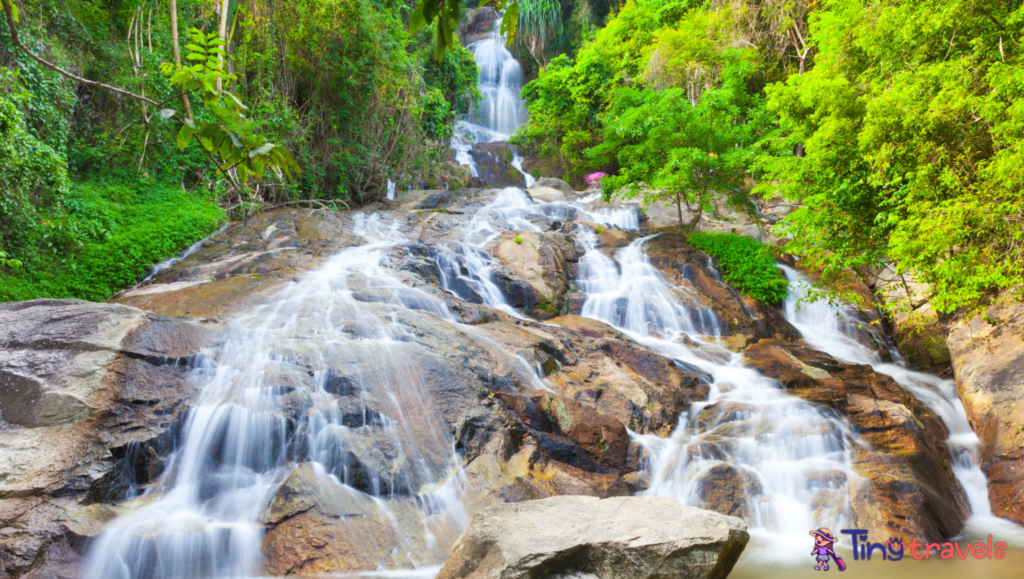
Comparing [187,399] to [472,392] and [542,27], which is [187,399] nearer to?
[472,392]

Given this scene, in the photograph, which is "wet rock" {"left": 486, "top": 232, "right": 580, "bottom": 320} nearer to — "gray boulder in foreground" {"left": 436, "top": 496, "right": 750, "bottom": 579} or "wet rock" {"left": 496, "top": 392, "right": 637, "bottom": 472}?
"wet rock" {"left": 496, "top": 392, "right": 637, "bottom": 472}

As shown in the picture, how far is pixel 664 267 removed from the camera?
38.5 feet

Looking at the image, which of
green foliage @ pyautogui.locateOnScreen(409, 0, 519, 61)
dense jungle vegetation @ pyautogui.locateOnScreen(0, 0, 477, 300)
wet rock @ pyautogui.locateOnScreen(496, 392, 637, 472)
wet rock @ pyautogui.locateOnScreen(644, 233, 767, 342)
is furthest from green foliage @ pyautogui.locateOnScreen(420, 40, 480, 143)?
green foliage @ pyautogui.locateOnScreen(409, 0, 519, 61)

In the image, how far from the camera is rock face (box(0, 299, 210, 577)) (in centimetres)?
361

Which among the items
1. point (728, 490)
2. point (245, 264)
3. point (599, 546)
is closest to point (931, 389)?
point (728, 490)

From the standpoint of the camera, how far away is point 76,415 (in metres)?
4.23

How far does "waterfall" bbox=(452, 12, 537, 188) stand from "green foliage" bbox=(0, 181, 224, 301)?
13550 mm

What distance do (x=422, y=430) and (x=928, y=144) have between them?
6.36 meters

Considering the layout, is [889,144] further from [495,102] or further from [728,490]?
[495,102]

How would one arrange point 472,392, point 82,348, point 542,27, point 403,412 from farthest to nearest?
1. point 542,27
2. point 472,392
3. point 403,412
4. point 82,348

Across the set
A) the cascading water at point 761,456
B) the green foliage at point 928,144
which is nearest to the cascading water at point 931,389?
the cascading water at point 761,456

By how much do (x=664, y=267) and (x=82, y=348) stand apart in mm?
10258

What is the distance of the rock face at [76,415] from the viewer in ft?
11.9

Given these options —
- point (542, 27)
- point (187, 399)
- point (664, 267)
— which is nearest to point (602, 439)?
point (187, 399)
